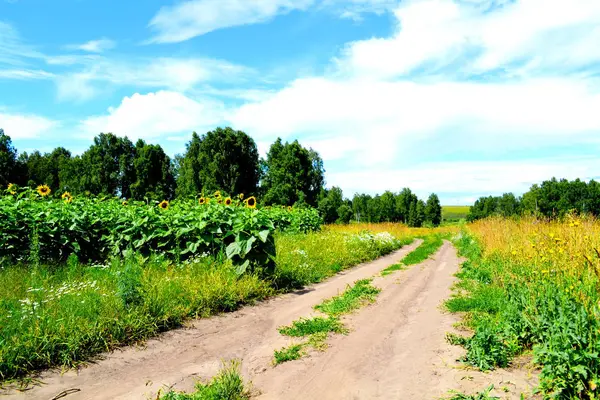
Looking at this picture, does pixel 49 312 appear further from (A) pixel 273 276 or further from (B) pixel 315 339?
(A) pixel 273 276

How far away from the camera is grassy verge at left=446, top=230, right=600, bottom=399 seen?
2.92m

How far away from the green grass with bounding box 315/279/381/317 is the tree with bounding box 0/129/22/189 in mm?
41043

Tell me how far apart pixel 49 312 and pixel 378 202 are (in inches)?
2330

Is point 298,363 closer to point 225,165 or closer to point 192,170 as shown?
point 225,165

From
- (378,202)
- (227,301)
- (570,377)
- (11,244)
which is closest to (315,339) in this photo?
(227,301)

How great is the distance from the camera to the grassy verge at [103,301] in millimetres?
3885

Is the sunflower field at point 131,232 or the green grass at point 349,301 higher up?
the sunflower field at point 131,232

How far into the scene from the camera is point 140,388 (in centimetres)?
346

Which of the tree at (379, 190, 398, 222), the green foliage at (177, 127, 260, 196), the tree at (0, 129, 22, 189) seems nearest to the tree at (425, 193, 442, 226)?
the tree at (379, 190, 398, 222)

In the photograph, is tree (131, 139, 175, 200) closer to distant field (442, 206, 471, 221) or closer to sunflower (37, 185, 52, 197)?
sunflower (37, 185, 52, 197)

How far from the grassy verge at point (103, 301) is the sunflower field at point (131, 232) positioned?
40 cm

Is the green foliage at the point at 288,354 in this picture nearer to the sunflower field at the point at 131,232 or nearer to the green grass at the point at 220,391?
the green grass at the point at 220,391

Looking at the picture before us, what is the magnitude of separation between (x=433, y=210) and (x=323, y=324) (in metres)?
62.2

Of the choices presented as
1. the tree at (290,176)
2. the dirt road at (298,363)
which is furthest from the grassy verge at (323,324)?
the tree at (290,176)
